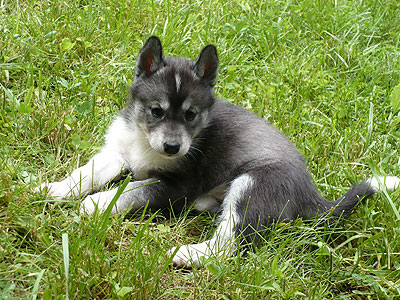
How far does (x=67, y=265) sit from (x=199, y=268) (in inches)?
41.5

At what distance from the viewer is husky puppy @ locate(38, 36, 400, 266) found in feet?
12.4

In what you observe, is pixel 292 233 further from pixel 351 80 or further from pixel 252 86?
pixel 351 80

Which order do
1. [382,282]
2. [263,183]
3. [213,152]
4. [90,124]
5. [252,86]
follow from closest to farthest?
[382,282] < [263,183] < [213,152] < [90,124] < [252,86]

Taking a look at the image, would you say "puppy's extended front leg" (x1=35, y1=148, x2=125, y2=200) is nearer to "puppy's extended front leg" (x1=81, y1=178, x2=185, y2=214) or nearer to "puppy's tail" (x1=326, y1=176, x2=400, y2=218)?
"puppy's extended front leg" (x1=81, y1=178, x2=185, y2=214)

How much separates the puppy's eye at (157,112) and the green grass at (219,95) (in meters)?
0.66

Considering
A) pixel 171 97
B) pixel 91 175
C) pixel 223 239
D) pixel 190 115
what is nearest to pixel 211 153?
pixel 190 115

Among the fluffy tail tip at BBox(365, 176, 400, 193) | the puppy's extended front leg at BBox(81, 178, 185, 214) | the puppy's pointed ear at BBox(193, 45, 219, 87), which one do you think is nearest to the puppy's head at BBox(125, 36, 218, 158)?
the puppy's pointed ear at BBox(193, 45, 219, 87)

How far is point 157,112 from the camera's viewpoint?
4.02 m

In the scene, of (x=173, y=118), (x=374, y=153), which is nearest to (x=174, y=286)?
(x=173, y=118)

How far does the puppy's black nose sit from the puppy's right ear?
0.68m

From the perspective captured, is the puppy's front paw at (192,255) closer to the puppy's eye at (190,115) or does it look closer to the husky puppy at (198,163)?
the husky puppy at (198,163)

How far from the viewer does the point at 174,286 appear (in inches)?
126

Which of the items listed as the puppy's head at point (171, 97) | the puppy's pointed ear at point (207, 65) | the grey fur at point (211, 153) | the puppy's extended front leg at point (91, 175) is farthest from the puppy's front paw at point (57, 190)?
the puppy's pointed ear at point (207, 65)

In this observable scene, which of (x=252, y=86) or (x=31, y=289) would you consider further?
(x=252, y=86)
